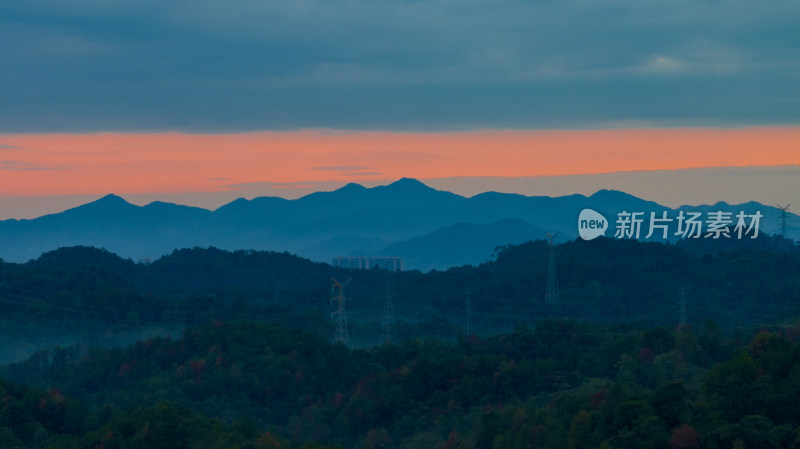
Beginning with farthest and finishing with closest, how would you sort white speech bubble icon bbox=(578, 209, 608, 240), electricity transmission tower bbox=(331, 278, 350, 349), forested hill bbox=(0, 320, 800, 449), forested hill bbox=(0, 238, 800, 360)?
forested hill bbox=(0, 238, 800, 360), white speech bubble icon bbox=(578, 209, 608, 240), electricity transmission tower bbox=(331, 278, 350, 349), forested hill bbox=(0, 320, 800, 449)

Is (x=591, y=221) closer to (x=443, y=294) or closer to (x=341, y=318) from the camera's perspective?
(x=443, y=294)

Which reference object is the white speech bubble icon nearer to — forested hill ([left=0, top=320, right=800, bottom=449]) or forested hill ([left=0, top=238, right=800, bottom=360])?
forested hill ([left=0, top=238, right=800, bottom=360])

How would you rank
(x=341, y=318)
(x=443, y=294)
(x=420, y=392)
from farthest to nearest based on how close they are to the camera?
(x=443, y=294) → (x=341, y=318) → (x=420, y=392)

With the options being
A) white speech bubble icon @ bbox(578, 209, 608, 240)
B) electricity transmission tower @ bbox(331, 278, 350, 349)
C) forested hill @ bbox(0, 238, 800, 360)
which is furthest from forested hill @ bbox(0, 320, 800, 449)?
white speech bubble icon @ bbox(578, 209, 608, 240)

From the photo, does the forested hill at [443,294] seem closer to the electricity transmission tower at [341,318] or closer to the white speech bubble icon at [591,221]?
the white speech bubble icon at [591,221]

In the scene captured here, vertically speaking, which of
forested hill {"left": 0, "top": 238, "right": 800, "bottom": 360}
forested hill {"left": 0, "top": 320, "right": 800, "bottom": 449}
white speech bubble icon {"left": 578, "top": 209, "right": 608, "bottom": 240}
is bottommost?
forested hill {"left": 0, "top": 320, "right": 800, "bottom": 449}

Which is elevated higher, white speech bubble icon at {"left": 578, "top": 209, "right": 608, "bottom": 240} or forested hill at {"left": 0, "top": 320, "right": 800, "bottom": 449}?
white speech bubble icon at {"left": 578, "top": 209, "right": 608, "bottom": 240}

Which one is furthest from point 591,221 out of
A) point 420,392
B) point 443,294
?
point 420,392

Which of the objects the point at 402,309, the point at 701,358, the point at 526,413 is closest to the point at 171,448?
the point at 526,413

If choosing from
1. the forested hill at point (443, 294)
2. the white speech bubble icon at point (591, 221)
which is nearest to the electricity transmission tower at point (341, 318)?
the forested hill at point (443, 294)
